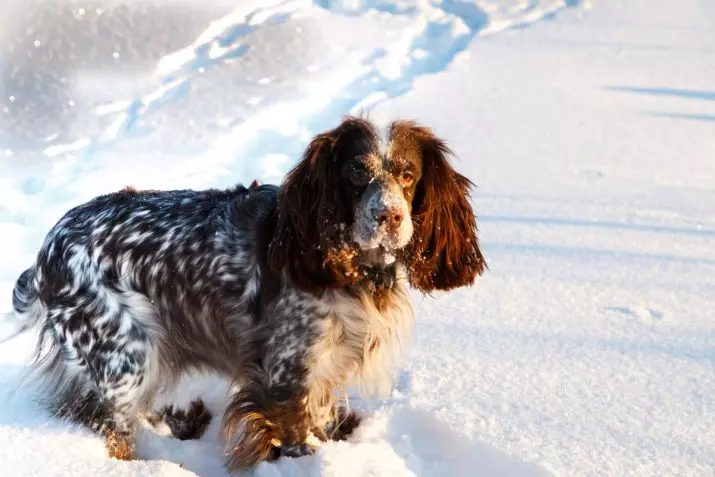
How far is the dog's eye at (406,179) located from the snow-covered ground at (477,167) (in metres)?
0.89

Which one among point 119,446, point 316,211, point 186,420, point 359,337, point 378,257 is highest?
point 316,211

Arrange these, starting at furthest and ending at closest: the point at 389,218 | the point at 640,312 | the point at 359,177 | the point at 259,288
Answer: the point at 640,312 < the point at 259,288 < the point at 359,177 < the point at 389,218

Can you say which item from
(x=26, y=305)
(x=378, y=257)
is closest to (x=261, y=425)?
(x=378, y=257)

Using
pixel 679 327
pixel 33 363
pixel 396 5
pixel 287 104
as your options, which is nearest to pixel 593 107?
pixel 287 104

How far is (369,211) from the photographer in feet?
8.36

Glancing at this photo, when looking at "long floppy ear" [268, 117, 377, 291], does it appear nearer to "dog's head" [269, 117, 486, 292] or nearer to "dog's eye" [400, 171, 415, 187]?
"dog's head" [269, 117, 486, 292]

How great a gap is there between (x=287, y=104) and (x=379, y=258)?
4.48 meters

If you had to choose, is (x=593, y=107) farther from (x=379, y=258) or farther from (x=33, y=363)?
(x=33, y=363)

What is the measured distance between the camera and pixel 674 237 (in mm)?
4316

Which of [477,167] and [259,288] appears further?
[477,167]

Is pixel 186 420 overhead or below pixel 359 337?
below

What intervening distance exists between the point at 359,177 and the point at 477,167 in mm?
2839

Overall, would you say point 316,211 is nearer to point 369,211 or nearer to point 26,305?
point 369,211

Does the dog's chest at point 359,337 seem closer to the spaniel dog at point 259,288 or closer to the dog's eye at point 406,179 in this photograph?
the spaniel dog at point 259,288
